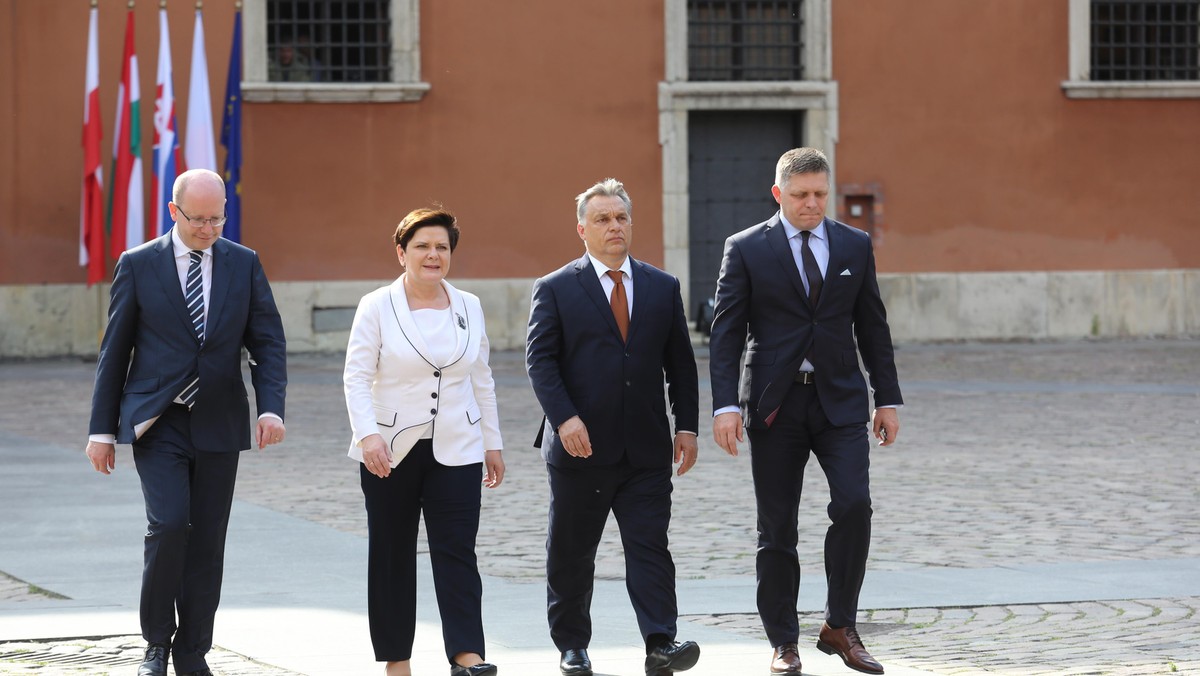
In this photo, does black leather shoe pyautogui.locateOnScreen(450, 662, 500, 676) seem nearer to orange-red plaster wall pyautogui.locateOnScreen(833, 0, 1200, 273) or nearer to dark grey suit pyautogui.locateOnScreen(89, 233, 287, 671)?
dark grey suit pyautogui.locateOnScreen(89, 233, 287, 671)

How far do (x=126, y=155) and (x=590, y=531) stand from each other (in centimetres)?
1582

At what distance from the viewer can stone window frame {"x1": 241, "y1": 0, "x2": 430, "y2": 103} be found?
853 inches

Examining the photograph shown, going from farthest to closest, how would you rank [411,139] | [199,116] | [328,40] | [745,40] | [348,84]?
1. [745,40]
2. [411,139]
3. [328,40]
4. [348,84]
5. [199,116]

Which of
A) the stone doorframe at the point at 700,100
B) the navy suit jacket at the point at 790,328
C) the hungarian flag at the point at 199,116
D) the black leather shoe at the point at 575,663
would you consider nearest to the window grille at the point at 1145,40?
the stone doorframe at the point at 700,100

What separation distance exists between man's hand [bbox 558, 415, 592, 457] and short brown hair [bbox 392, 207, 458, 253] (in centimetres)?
65

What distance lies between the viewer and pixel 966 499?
1029 cm

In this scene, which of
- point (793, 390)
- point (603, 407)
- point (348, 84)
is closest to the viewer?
point (603, 407)

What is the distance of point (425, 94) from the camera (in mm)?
22172

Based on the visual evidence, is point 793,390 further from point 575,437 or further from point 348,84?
point 348,84

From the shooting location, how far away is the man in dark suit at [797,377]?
5.96 m

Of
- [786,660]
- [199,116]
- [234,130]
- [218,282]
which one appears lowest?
[786,660]

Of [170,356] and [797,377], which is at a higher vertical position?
[170,356]

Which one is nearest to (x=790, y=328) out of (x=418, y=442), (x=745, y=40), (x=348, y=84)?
(x=418, y=442)

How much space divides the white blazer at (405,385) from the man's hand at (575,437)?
0.86 ft
